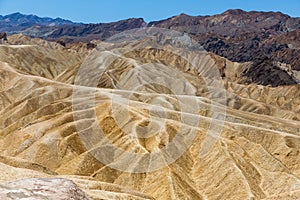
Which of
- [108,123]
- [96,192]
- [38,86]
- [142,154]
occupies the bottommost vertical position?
[96,192]

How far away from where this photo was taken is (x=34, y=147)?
102312 millimetres

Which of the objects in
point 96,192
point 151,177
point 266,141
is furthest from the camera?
point 266,141

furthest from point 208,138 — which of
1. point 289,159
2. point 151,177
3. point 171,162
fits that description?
point 289,159

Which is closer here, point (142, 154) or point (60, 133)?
point (142, 154)

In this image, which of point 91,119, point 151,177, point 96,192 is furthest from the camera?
point 91,119

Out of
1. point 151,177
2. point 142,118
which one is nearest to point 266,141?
point 142,118

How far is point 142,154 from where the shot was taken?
304 ft

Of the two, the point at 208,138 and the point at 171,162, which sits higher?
the point at 208,138

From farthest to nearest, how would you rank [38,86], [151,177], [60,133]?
[38,86], [60,133], [151,177]

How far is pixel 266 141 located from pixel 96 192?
7813cm

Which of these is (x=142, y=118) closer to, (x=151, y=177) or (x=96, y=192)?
(x=151, y=177)

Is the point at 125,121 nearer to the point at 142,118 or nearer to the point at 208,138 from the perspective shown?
the point at 142,118

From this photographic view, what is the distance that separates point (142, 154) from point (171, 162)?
6369mm

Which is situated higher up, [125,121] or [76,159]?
[125,121]
